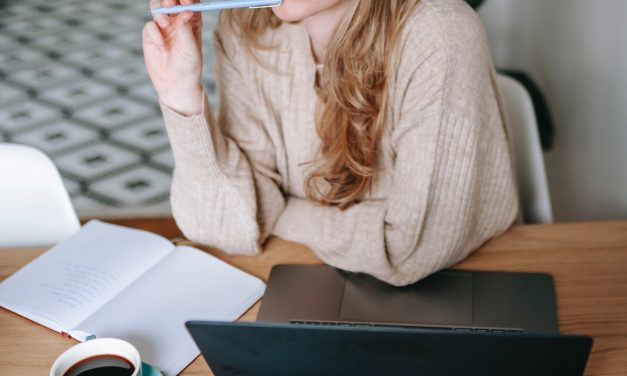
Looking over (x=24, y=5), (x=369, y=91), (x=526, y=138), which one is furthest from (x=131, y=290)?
(x=24, y=5)

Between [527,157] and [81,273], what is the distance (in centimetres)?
77

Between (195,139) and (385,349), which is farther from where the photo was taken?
(195,139)

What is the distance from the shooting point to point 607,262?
1046 millimetres

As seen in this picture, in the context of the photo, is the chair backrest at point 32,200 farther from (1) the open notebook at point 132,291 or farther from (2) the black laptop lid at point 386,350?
(2) the black laptop lid at point 386,350

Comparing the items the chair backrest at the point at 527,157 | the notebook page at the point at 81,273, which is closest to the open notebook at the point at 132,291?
the notebook page at the point at 81,273

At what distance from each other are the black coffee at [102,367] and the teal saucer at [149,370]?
0.15 ft

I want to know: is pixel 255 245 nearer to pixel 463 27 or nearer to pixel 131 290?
pixel 131 290

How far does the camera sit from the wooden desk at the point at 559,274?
92cm

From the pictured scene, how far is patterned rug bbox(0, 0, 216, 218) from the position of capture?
2.71 meters

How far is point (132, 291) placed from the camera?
105 centimetres

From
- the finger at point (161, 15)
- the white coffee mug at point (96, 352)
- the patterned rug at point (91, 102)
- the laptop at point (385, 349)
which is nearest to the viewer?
the laptop at point (385, 349)

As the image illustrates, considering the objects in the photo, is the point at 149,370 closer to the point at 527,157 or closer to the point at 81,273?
the point at 81,273

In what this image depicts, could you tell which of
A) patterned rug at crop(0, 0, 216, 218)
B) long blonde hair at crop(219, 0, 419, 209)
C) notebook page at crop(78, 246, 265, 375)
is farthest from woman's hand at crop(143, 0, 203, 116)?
patterned rug at crop(0, 0, 216, 218)

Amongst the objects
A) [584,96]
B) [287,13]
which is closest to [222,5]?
[287,13]
